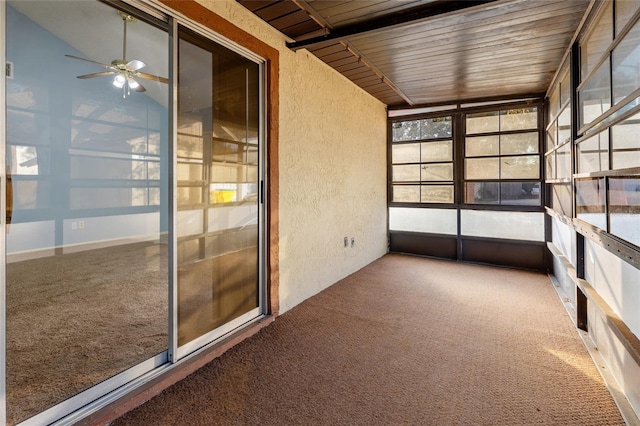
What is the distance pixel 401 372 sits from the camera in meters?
2.04

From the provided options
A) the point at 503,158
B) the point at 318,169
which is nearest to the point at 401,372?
the point at 318,169

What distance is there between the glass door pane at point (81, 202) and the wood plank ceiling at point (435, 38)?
1.27m

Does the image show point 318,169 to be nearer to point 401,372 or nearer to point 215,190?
point 215,190

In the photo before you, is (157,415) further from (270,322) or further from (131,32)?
(131,32)

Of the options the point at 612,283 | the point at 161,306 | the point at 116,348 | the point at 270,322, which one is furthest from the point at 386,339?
the point at 161,306

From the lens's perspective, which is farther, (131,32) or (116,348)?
(131,32)

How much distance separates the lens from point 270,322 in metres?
2.77

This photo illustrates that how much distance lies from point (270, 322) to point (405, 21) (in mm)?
2744

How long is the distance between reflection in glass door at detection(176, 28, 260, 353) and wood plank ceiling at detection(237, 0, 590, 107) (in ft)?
2.09

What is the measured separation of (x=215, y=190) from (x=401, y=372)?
1.79m

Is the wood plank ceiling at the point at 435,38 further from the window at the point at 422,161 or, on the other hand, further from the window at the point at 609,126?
the window at the point at 422,161

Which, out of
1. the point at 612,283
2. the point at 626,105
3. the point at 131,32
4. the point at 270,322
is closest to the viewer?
the point at 626,105

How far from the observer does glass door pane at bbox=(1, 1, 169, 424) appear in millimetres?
2260

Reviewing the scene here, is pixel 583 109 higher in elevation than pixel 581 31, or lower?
lower
